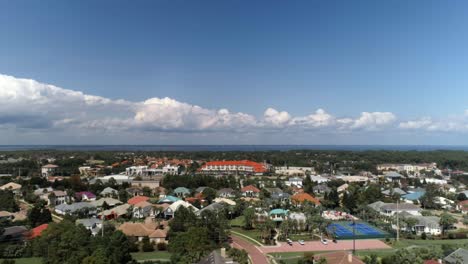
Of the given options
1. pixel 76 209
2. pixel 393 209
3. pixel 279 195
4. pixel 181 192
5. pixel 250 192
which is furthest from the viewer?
pixel 250 192

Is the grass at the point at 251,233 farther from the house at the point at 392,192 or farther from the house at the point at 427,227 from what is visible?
the house at the point at 392,192

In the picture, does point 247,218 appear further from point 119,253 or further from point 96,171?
point 96,171

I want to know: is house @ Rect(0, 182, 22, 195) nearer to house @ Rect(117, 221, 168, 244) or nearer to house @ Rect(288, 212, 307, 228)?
house @ Rect(117, 221, 168, 244)

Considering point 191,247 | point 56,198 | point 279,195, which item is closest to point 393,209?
point 279,195

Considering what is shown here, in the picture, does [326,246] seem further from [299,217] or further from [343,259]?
[343,259]

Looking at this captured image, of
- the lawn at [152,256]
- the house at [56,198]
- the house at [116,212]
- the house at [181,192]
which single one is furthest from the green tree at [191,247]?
the house at [56,198]

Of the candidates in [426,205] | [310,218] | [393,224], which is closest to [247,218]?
[310,218]
